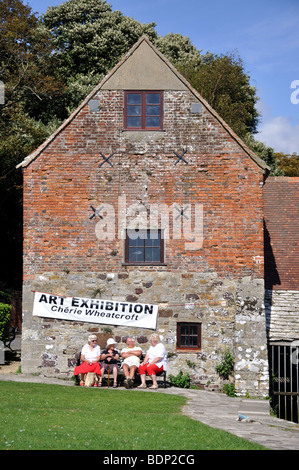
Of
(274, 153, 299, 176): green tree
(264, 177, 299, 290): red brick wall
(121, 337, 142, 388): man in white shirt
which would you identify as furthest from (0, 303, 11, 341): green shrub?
(274, 153, 299, 176): green tree

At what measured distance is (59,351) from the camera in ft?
60.5

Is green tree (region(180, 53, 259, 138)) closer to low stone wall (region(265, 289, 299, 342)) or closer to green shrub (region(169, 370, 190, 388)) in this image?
low stone wall (region(265, 289, 299, 342))

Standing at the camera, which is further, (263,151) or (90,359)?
(263,151)

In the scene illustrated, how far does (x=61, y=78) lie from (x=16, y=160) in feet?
31.1

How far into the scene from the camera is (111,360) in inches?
691

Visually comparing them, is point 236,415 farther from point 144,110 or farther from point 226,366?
point 144,110

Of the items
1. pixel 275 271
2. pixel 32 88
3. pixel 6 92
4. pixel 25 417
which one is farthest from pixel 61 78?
pixel 25 417

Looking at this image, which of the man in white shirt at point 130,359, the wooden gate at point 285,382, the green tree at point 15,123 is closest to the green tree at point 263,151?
the green tree at point 15,123

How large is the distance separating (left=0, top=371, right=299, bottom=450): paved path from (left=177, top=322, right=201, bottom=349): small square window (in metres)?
1.32

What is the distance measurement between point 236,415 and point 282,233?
455 inches

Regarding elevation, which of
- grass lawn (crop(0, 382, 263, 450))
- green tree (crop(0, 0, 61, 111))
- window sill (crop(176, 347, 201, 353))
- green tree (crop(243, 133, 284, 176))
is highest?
green tree (crop(0, 0, 61, 111))

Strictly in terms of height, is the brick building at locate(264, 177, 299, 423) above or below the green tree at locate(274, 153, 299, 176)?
below

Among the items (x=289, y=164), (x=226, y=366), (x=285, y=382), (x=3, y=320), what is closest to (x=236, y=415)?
(x=226, y=366)

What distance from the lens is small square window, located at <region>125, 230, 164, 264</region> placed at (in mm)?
18703
